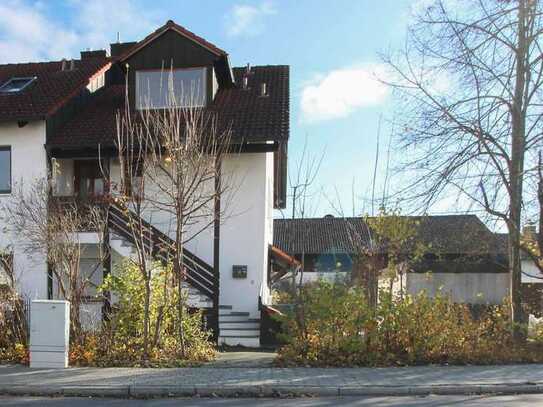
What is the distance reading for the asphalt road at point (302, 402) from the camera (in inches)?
283

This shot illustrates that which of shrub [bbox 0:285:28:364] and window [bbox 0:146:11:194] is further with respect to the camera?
window [bbox 0:146:11:194]

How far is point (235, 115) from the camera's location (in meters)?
15.8

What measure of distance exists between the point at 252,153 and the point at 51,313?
7.64 m

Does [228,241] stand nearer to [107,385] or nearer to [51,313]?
[51,313]

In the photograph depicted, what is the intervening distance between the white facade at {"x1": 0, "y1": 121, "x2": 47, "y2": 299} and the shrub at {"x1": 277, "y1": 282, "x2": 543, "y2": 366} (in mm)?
8846

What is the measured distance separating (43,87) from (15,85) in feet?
5.27

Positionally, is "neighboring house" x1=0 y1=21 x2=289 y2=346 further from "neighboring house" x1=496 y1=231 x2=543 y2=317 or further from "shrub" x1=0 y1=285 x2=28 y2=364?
"neighboring house" x1=496 y1=231 x2=543 y2=317

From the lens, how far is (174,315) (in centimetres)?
1055

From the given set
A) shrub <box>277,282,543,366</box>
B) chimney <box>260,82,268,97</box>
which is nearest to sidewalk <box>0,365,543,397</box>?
shrub <box>277,282,543,366</box>

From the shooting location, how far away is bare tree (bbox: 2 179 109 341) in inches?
423

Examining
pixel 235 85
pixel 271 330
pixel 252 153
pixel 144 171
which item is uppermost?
pixel 235 85

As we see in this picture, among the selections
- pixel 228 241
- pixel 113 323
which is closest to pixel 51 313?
pixel 113 323

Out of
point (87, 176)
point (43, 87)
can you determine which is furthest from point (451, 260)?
point (43, 87)

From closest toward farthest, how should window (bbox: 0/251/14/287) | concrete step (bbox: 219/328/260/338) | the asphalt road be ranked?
the asphalt road < window (bbox: 0/251/14/287) < concrete step (bbox: 219/328/260/338)
